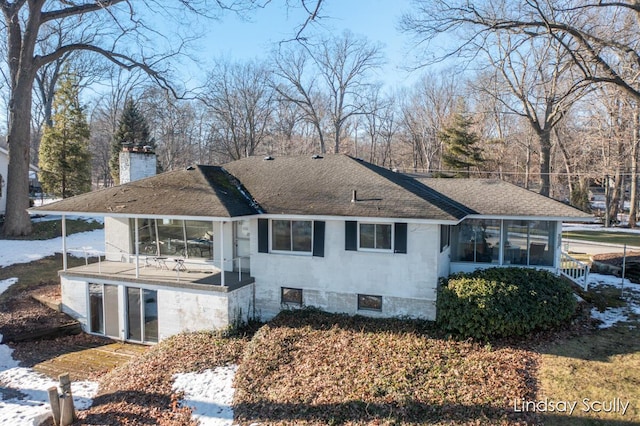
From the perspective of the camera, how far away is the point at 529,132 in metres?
40.4

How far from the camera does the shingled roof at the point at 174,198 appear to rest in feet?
36.8

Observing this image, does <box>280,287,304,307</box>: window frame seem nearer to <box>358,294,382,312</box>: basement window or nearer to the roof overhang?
<box>358,294,382,312</box>: basement window

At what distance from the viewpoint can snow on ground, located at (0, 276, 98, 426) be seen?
27.1ft

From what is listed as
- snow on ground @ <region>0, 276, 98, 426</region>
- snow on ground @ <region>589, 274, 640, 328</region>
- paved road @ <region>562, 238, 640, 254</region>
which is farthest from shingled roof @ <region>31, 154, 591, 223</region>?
paved road @ <region>562, 238, 640, 254</region>

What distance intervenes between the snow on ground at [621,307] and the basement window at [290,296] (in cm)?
816

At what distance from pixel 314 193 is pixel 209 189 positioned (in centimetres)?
330

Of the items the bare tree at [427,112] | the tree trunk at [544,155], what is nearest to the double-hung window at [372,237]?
the tree trunk at [544,155]

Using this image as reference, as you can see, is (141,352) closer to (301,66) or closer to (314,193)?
(314,193)

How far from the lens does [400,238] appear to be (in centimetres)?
1073

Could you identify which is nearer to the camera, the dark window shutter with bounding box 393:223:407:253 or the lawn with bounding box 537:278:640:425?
the lawn with bounding box 537:278:640:425

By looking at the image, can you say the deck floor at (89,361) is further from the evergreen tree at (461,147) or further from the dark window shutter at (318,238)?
the evergreen tree at (461,147)

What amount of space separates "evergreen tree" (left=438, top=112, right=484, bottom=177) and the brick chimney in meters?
25.3

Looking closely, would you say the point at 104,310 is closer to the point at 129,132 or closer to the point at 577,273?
the point at 577,273

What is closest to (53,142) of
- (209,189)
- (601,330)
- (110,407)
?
(209,189)
